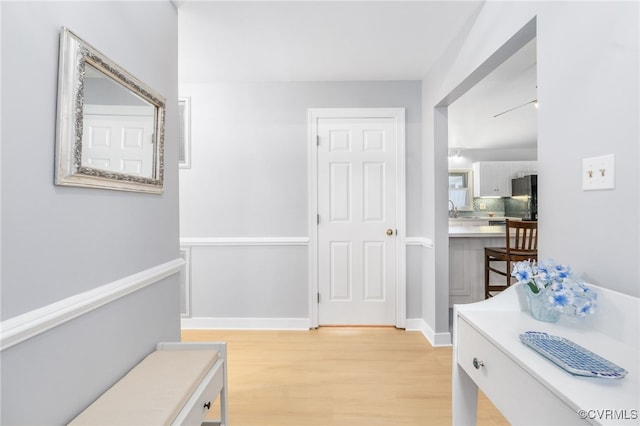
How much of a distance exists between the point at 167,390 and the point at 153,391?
53mm

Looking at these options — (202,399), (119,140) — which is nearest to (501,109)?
(119,140)

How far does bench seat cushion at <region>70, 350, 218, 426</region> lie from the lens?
3.33 ft

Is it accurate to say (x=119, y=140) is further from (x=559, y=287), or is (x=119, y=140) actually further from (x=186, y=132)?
(x=186, y=132)

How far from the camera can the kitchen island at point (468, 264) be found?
3.37 metres

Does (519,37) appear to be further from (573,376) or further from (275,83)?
(275,83)

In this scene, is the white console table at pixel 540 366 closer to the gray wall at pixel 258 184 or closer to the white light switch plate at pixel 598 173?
the white light switch plate at pixel 598 173

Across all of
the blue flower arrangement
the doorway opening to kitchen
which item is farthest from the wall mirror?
the doorway opening to kitchen

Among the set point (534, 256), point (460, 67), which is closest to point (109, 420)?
point (460, 67)

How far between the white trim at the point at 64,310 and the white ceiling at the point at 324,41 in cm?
166

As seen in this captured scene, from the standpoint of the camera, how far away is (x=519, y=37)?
158 cm

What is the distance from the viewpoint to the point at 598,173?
108 cm

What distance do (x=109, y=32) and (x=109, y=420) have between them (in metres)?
1.44

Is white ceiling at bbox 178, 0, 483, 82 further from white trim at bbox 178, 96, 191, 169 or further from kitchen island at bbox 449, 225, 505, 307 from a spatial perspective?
kitchen island at bbox 449, 225, 505, 307

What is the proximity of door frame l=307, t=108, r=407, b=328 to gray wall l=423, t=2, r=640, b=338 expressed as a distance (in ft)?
4.64
